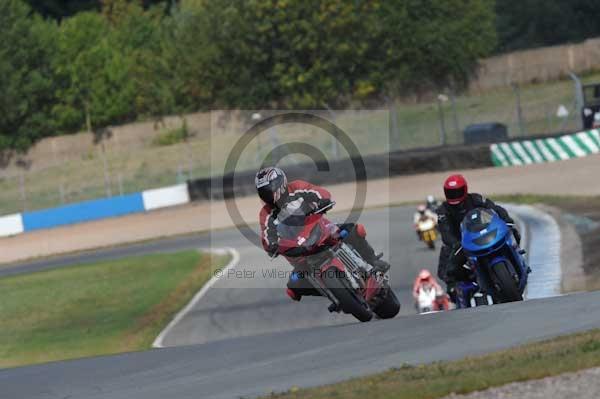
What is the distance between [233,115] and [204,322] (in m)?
37.2

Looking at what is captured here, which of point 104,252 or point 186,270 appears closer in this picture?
point 186,270

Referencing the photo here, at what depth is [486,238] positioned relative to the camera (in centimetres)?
1037

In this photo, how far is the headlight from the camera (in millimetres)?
10352

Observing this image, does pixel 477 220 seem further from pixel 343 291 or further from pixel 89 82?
pixel 89 82

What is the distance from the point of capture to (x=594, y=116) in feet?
104

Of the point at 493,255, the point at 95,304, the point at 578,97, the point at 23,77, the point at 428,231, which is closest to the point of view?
the point at 493,255

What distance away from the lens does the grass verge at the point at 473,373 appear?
6699 millimetres

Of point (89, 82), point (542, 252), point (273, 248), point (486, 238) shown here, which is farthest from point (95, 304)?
point (89, 82)

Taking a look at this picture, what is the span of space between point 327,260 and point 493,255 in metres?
1.55

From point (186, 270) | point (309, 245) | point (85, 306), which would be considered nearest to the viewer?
point (309, 245)

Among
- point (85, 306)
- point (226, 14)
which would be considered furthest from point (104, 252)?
point (226, 14)

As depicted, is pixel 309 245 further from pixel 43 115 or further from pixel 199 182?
pixel 43 115

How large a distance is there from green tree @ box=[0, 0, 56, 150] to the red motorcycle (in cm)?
4732

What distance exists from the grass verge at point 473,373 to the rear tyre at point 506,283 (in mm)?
2603
